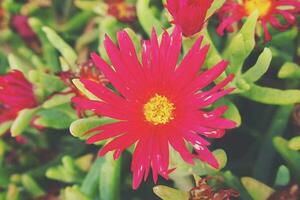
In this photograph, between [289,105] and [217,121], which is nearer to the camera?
[217,121]

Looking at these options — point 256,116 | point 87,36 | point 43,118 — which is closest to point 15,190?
point 43,118

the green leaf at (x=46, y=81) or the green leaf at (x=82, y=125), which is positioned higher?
the green leaf at (x=46, y=81)

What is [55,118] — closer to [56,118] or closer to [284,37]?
[56,118]

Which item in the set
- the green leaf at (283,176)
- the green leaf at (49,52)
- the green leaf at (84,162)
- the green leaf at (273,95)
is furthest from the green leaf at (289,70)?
the green leaf at (49,52)

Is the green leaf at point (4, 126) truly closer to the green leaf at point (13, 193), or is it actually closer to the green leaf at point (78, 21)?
the green leaf at point (13, 193)

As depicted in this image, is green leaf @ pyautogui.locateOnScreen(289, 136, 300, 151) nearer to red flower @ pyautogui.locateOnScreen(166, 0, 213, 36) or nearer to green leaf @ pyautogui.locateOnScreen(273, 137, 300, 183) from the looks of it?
green leaf @ pyautogui.locateOnScreen(273, 137, 300, 183)

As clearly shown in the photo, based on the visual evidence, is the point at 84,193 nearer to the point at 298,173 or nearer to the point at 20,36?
the point at 298,173
